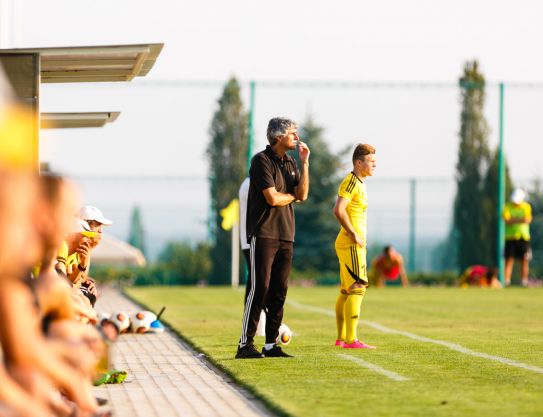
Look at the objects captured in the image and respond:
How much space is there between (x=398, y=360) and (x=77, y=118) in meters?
→ 5.96

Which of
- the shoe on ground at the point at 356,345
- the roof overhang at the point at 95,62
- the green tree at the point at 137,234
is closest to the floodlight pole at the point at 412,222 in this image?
the green tree at the point at 137,234

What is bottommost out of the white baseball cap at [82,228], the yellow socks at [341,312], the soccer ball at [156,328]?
the soccer ball at [156,328]

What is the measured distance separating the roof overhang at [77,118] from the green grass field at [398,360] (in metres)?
2.61

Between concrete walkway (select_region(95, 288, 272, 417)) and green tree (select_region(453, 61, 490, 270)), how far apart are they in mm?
19262

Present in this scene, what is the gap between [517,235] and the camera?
29.7 meters

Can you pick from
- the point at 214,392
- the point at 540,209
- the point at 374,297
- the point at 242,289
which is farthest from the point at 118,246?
the point at 214,392

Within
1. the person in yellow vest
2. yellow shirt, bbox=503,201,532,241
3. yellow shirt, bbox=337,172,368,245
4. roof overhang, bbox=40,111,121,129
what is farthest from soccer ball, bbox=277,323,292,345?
yellow shirt, bbox=503,201,532,241

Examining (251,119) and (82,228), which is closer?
(82,228)

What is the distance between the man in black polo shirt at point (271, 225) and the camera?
10938mm

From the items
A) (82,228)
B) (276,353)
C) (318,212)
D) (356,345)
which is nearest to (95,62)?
(82,228)

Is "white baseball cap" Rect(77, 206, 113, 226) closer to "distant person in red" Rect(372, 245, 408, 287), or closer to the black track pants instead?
the black track pants

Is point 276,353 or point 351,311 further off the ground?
point 351,311

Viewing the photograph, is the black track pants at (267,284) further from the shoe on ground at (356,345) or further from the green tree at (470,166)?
the green tree at (470,166)

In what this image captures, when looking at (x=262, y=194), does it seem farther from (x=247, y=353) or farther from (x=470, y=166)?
(x=470, y=166)
